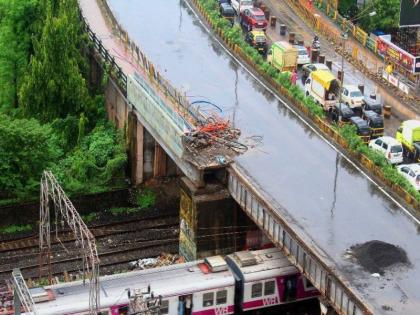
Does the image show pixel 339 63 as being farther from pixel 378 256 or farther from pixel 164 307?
Result: pixel 164 307

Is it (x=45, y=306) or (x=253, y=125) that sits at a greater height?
(x=253, y=125)

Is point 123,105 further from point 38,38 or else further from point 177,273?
point 177,273

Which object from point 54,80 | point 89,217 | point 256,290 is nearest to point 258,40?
point 54,80

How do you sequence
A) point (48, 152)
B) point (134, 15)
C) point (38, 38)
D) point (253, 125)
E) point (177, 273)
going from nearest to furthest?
point (177, 273)
point (253, 125)
point (48, 152)
point (38, 38)
point (134, 15)

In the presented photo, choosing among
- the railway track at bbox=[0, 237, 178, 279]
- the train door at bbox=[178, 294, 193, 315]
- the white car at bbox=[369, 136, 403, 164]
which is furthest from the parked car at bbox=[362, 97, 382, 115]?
the train door at bbox=[178, 294, 193, 315]

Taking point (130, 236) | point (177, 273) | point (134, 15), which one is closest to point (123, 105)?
point (130, 236)

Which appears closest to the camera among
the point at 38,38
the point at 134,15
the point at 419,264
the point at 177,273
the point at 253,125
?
the point at 419,264

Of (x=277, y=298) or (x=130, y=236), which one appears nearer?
(x=277, y=298)
